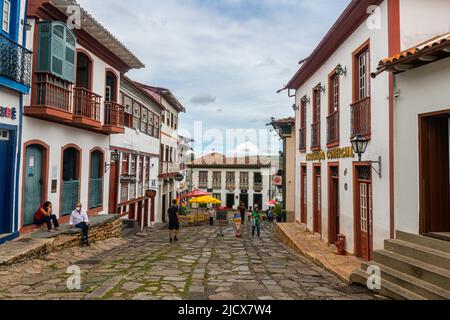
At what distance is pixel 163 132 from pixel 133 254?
18.1m

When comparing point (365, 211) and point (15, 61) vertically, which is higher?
point (15, 61)

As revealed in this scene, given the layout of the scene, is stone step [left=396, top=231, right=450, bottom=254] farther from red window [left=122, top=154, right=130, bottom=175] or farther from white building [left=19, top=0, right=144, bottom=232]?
red window [left=122, top=154, right=130, bottom=175]

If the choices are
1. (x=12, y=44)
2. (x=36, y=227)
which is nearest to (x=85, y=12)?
(x=12, y=44)

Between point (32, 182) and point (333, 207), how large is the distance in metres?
8.94

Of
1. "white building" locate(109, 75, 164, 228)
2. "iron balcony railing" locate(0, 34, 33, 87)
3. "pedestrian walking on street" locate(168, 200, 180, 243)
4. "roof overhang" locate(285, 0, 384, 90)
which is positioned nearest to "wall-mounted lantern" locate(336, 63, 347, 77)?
"roof overhang" locate(285, 0, 384, 90)

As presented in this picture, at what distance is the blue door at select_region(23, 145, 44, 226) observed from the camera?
9625 mm

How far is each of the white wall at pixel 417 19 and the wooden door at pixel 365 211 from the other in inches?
115

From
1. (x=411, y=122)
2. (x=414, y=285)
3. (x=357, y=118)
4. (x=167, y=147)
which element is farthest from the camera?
(x=167, y=147)

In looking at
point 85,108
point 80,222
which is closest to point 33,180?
point 80,222

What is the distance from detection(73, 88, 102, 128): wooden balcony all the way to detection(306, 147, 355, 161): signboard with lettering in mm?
7764

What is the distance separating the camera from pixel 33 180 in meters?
9.95

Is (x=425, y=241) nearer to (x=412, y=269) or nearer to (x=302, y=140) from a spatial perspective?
(x=412, y=269)
